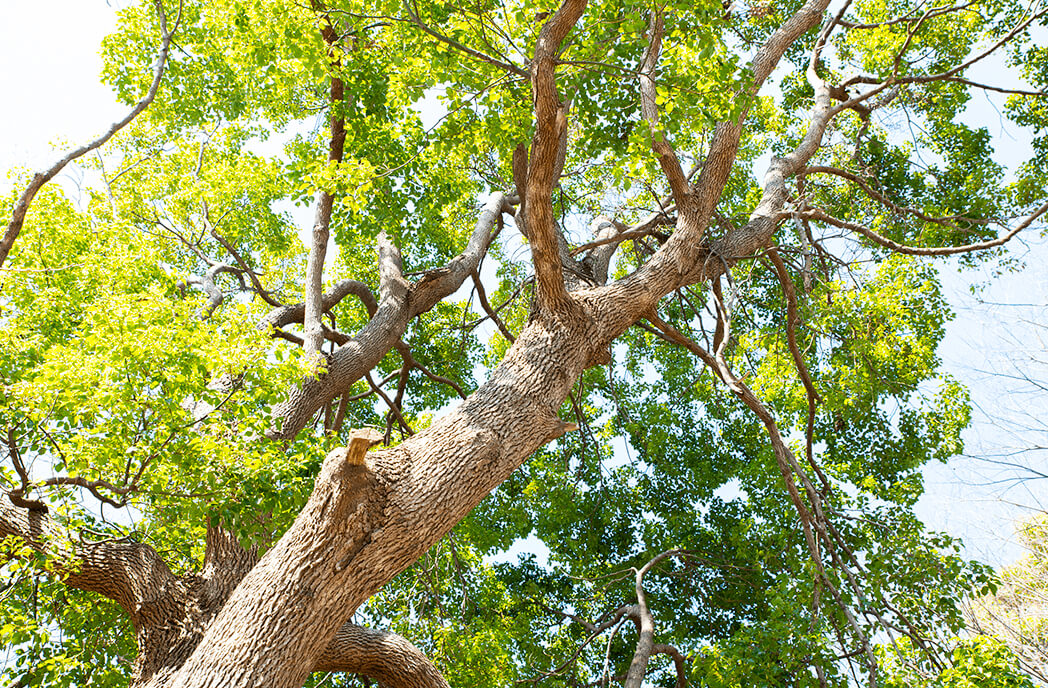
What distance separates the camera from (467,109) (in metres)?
6.23

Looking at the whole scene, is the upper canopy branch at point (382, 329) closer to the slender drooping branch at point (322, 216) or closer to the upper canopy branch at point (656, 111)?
the slender drooping branch at point (322, 216)

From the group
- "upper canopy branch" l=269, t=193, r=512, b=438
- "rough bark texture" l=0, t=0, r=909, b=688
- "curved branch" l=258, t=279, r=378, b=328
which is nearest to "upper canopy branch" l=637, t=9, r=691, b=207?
"rough bark texture" l=0, t=0, r=909, b=688

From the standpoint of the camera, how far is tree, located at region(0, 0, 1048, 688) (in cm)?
424

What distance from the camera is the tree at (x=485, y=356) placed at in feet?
13.9

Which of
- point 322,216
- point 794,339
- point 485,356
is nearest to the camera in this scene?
point 794,339

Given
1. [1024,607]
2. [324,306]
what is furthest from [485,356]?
[1024,607]

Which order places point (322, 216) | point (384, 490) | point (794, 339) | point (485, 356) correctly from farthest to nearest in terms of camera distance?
1. point (485, 356)
2. point (322, 216)
3. point (794, 339)
4. point (384, 490)

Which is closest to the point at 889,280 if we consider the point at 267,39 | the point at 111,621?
the point at 267,39

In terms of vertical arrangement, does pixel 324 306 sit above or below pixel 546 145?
above

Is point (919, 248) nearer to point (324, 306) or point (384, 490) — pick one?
point (384, 490)

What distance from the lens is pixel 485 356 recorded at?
10.7 metres

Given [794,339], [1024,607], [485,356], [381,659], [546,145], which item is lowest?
[381,659]

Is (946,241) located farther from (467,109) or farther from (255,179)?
(255,179)

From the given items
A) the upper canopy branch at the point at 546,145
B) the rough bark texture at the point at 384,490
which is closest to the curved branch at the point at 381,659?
the rough bark texture at the point at 384,490
